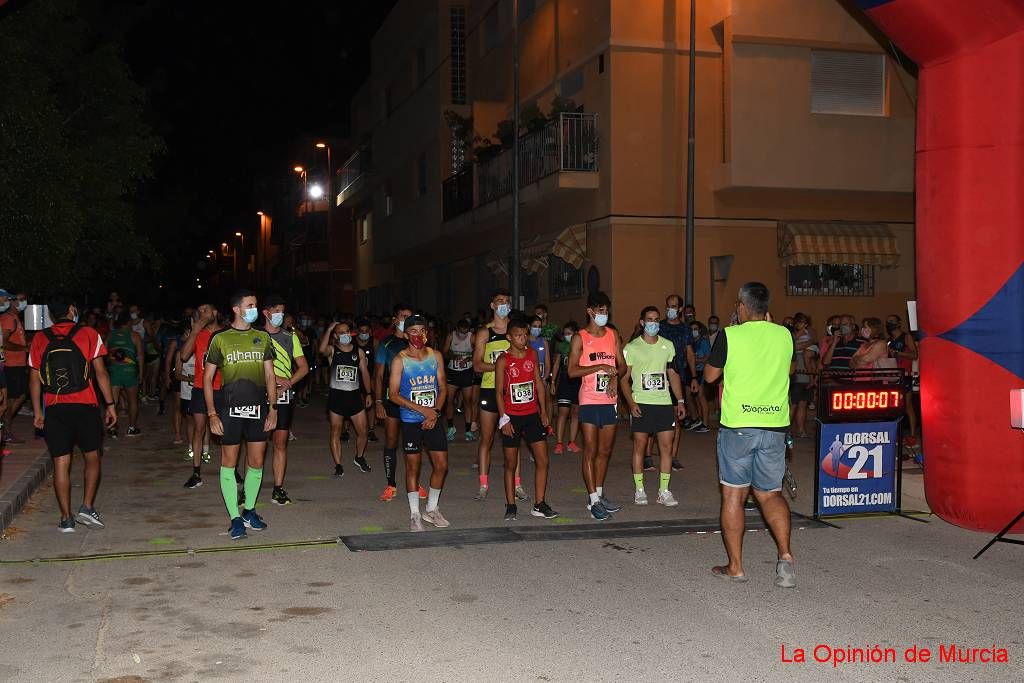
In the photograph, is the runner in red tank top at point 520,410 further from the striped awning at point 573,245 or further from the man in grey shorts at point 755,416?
the striped awning at point 573,245

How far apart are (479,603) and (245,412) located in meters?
3.14

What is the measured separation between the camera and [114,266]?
28812mm

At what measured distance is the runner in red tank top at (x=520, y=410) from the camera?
A: 9.82 m

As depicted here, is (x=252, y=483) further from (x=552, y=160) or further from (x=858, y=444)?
(x=552, y=160)

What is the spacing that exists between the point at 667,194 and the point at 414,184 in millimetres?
15738

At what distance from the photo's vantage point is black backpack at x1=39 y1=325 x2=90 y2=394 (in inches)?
366

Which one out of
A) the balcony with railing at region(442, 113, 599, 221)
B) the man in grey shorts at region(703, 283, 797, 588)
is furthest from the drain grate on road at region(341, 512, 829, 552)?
the balcony with railing at region(442, 113, 599, 221)

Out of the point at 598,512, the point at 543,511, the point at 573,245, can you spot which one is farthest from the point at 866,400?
the point at 573,245

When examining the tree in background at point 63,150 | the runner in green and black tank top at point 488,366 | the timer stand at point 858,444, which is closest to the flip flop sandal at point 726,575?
the timer stand at point 858,444

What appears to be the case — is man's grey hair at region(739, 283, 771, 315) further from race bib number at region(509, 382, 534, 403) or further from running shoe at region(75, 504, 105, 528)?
running shoe at region(75, 504, 105, 528)

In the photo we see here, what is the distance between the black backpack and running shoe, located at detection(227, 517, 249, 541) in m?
1.71

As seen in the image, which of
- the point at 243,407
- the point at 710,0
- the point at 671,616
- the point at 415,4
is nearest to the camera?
the point at 671,616

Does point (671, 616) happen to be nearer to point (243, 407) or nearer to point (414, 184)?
point (243, 407)

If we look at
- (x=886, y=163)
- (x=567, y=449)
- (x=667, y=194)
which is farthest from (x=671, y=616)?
(x=886, y=163)
